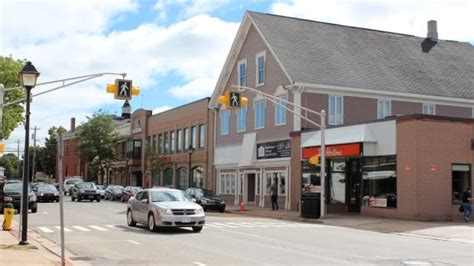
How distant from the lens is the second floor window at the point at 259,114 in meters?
41.4

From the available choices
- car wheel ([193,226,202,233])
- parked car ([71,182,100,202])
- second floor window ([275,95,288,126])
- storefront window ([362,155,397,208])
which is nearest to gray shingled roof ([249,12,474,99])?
second floor window ([275,95,288,126])

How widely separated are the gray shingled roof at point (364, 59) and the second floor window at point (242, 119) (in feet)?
20.2

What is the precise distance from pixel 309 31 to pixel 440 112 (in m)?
10.7

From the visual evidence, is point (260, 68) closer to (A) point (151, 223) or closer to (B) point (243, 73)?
(B) point (243, 73)

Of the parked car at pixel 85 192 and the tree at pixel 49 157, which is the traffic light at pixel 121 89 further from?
the tree at pixel 49 157

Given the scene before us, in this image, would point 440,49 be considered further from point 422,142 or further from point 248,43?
point 422,142

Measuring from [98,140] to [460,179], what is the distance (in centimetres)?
5241

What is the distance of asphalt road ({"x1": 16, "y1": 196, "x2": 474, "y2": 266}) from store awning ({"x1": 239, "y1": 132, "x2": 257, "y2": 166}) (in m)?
18.5

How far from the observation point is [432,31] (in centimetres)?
4841

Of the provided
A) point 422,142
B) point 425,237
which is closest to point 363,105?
point 422,142

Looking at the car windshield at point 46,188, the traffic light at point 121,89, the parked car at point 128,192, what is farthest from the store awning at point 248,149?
the traffic light at point 121,89

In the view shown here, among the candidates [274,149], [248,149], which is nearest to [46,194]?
[248,149]

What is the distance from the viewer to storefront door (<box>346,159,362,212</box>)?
33.5 m

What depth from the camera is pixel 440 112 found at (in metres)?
41.0
